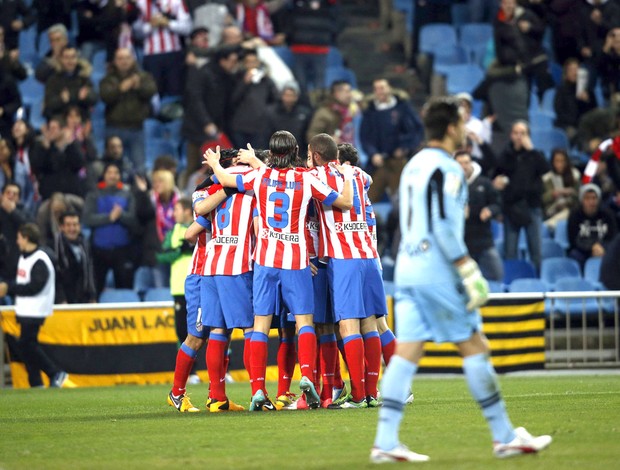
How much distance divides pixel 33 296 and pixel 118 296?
2.17 m

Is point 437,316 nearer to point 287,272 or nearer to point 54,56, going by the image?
point 287,272

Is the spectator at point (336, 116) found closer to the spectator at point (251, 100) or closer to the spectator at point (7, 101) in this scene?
→ the spectator at point (251, 100)

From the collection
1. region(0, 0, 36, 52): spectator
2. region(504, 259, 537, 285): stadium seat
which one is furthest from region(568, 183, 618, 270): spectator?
region(0, 0, 36, 52): spectator

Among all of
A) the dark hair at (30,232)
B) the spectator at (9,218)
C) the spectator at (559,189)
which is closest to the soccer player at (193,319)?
the dark hair at (30,232)

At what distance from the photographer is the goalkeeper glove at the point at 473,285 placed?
7367mm

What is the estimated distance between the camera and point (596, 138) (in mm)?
21312

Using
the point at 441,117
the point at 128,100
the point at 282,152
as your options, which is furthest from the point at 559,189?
→ the point at 441,117

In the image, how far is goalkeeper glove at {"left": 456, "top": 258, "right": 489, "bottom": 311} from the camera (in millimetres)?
7367

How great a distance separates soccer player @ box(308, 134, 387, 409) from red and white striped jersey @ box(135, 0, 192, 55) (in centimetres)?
1124

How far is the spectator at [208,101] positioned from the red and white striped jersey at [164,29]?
128 centimetres

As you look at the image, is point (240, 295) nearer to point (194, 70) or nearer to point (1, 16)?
point (194, 70)

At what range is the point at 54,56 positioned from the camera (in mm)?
21672

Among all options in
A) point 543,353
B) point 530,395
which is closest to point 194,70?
point 543,353

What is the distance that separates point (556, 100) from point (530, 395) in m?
10.7
